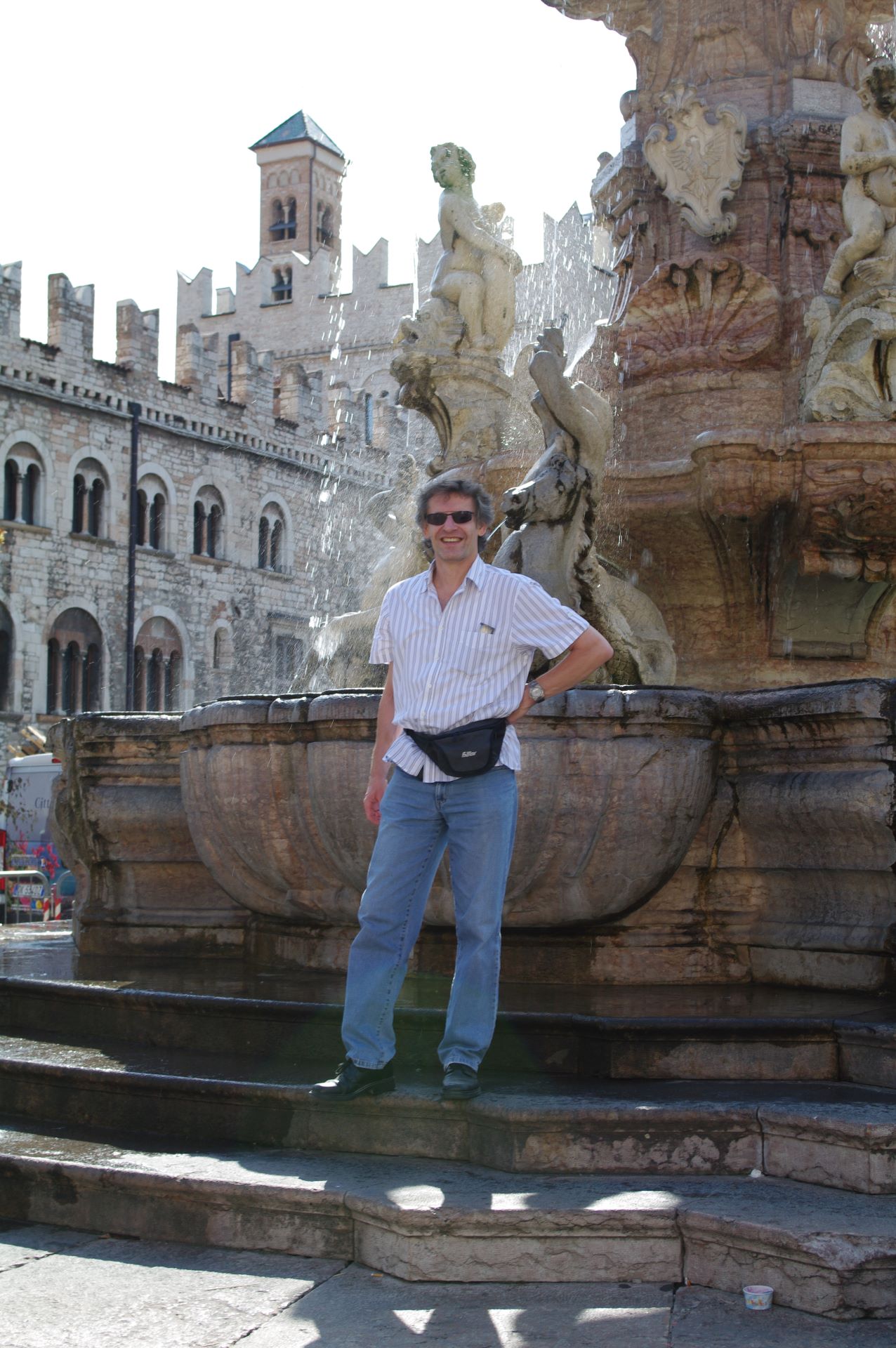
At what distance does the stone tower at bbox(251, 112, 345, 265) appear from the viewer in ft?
264

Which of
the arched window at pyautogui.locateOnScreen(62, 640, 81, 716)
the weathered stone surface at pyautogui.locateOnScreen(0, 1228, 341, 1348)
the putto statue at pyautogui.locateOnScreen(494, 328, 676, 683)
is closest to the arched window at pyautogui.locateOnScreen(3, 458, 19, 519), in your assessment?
the arched window at pyautogui.locateOnScreen(62, 640, 81, 716)

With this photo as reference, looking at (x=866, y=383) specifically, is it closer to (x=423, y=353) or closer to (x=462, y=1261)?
(x=423, y=353)

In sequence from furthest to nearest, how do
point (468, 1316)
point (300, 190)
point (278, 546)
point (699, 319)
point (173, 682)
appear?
point (300, 190)
point (278, 546)
point (173, 682)
point (699, 319)
point (468, 1316)

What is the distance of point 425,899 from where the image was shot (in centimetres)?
366

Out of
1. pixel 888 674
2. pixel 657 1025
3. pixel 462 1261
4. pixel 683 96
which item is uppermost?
pixel 683 96

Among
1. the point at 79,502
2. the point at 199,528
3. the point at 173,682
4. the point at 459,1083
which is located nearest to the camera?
→ the point at 459,1083

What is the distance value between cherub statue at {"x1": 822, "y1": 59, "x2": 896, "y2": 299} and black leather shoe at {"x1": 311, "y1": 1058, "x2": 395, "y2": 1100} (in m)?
5.53

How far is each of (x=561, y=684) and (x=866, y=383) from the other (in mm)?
4441

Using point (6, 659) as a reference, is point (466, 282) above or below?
above

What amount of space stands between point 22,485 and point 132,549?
3.36 meters

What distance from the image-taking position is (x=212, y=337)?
1881 inches

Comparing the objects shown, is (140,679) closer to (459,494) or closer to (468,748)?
(459,494)

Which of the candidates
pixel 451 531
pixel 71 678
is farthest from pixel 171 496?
pixel 451 531

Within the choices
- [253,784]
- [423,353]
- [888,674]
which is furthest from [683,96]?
[253,784]
